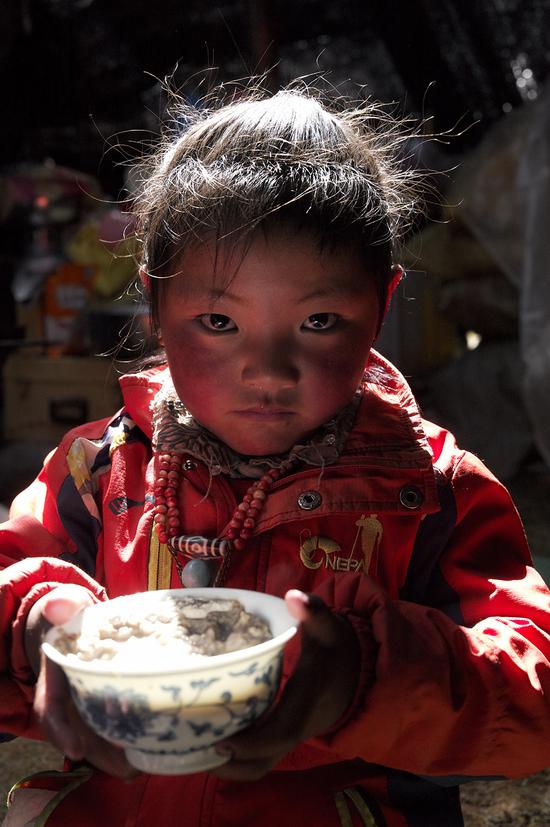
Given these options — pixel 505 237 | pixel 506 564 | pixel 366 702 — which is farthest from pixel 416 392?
pixel 366 702

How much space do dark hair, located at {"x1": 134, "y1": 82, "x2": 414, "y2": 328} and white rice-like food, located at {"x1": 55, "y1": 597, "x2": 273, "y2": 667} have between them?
0.42 metres

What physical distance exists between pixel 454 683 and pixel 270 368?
0.38 meters

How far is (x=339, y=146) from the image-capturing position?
1.16 metres

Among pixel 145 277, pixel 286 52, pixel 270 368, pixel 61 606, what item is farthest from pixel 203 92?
pixel 61 606

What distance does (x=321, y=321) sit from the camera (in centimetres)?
112

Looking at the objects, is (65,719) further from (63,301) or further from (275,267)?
(63,301)

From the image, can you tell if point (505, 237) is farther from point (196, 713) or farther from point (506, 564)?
point (196, 713)

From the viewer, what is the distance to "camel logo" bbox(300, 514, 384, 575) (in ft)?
3.77

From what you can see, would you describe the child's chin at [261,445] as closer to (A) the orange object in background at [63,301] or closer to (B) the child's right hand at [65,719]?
(B) the child's right hand at [65,719]

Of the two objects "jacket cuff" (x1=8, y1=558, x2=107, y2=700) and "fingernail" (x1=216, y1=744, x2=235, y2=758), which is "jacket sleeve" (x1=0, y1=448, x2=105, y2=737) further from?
"fingernail" (x1=216, y1=744, x2=235, y2=758)

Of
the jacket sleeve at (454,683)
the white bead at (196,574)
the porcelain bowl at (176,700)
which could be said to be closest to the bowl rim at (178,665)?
the porcelain bowl at (176,700)

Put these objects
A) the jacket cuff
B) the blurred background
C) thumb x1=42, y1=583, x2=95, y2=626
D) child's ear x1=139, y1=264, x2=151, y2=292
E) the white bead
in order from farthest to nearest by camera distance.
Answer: the blurred background < child's ear x1=139, y1=264, x2=151, y2=292 < the white bead < the jacket cuff < thumb x1=42, y1=583, x2=95, y2=626

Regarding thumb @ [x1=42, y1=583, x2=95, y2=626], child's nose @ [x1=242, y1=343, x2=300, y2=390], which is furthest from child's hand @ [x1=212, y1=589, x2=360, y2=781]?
child's nose @ [x1=242, y1=343, x2=300, y2=390]

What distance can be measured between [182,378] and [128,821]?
0.51 m
